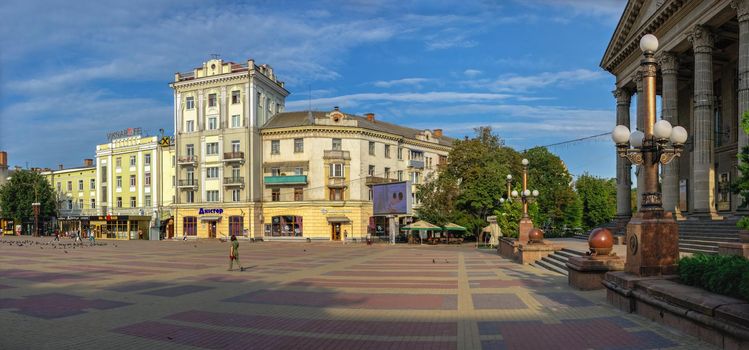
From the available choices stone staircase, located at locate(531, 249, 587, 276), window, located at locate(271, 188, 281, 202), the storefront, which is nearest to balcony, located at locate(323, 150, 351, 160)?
window, located at locate(271, 188, 281, 202)

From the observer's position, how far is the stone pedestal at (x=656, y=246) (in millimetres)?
10695

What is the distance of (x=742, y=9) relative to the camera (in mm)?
19953

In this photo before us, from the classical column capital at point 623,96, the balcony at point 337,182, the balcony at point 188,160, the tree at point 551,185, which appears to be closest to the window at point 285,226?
the balcony at point 337,182

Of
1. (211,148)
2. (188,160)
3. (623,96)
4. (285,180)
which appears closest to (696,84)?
(623,96)

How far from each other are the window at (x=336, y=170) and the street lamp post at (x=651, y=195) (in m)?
45.7

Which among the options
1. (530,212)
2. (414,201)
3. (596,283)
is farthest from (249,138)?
(596,283)

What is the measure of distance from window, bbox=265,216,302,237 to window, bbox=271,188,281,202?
2061 millimetres

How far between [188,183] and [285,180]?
12.8 meters

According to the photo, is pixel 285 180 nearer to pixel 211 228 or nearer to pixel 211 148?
pixel 211 148

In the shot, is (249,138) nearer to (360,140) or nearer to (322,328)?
(360,140)

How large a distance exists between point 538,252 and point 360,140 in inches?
1413

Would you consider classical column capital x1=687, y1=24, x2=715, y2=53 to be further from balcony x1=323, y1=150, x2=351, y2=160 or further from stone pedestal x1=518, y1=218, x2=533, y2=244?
balcony x1=323, y1=150, x2=351, y2=160

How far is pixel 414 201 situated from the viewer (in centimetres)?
6431

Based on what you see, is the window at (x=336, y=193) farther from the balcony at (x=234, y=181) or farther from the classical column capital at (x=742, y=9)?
the classical column capital at (x=742, y=9)
